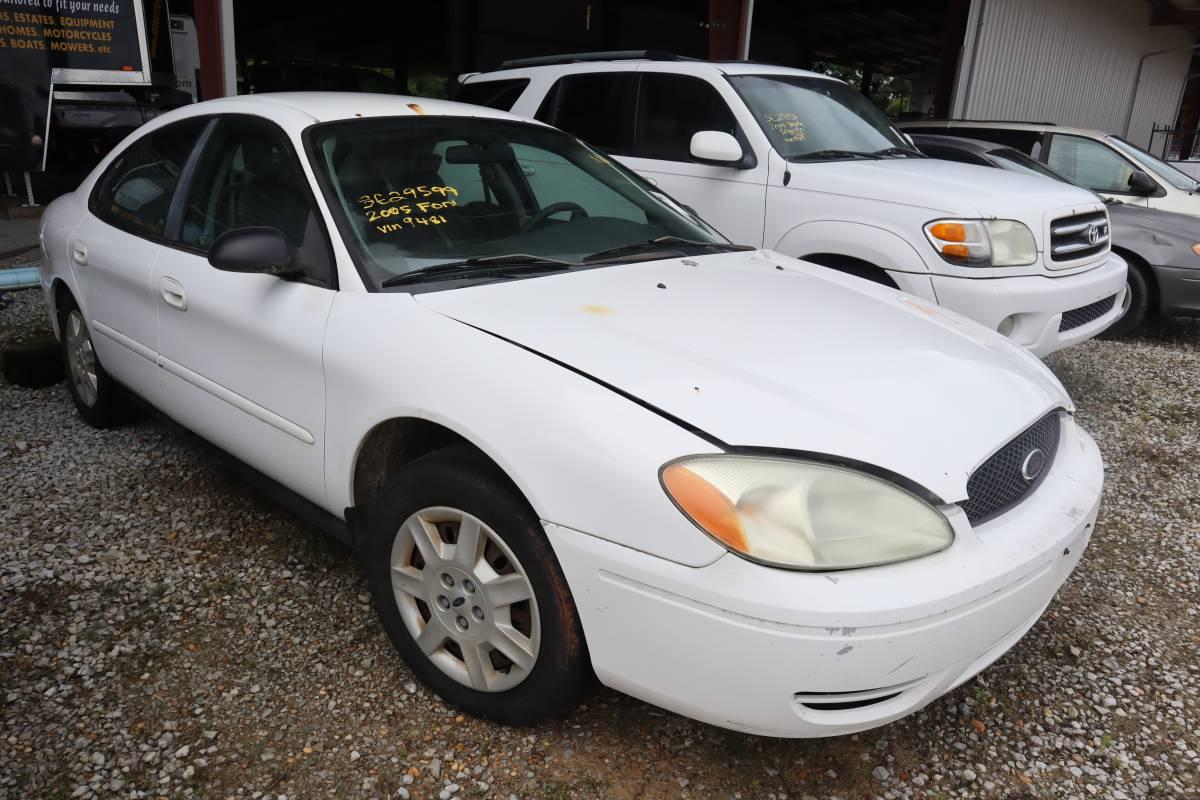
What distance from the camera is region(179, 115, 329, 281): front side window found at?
8.23 ft

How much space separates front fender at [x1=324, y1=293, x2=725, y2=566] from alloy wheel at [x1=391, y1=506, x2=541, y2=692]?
0.77 feet

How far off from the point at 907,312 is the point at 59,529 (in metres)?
2.96

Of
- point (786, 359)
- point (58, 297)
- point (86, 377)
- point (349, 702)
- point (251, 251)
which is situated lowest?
point (349, 702)

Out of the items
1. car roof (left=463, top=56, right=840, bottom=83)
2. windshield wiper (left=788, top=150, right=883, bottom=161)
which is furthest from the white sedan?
car roof (left=463, top=56, right=840, bottom=83)

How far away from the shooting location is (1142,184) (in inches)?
260

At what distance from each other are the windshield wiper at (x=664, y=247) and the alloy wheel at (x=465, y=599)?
3.22ft

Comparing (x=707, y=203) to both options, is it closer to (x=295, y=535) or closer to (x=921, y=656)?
(x=295, y=535)

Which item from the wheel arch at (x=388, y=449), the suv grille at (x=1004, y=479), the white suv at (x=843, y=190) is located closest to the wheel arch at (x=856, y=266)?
the white suv at (x=843, y=190)

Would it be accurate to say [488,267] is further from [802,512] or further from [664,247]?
[802,512]

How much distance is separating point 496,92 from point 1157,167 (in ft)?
16.8

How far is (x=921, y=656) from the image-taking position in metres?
1.72

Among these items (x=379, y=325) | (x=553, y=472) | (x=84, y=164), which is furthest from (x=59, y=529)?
(x=84, y=164)

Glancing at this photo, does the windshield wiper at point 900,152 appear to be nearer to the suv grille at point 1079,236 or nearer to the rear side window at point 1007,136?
the suv grille at point 1079,236

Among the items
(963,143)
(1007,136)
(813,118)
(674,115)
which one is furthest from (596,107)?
(1007,136)
